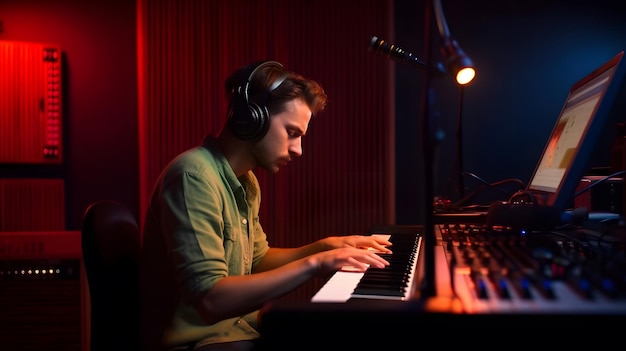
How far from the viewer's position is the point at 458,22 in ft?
9.00

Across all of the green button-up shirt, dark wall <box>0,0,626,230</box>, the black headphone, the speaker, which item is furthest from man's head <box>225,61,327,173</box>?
the speaker

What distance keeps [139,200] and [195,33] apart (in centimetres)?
107

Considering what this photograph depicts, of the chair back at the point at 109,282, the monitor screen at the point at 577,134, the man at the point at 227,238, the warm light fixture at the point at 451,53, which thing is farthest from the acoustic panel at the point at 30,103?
the warm light fixture at the point at 451,53

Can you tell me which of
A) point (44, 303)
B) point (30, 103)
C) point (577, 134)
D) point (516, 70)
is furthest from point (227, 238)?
point (30, 103)

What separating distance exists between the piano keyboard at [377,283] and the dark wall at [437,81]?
1272 mm

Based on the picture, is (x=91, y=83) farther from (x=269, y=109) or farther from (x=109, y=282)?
(x=109, y=282)

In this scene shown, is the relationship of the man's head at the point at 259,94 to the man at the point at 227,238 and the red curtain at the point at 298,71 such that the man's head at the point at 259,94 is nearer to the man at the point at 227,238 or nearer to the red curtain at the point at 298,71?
the man at the point at 227,238

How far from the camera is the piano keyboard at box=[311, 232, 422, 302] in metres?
0.93

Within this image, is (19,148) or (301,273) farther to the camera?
(19,148)

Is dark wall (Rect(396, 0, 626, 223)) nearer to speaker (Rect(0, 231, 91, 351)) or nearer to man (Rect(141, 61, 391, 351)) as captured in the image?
man (Rect(141, 61, 391, 351))

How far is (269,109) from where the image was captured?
147cm

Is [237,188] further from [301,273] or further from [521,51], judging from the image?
[521,51]

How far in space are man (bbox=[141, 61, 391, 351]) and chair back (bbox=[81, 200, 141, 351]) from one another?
0.07m

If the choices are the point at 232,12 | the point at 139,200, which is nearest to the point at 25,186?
the point at 139,200
